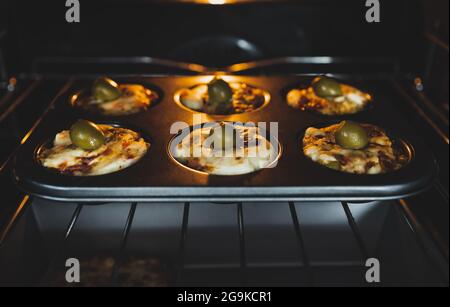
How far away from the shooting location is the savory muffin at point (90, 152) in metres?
1.99

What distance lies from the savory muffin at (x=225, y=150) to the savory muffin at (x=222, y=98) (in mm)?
292

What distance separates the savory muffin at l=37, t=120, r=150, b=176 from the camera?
Answer: 1.99 meters

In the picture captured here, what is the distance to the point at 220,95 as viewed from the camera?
2.45 metres

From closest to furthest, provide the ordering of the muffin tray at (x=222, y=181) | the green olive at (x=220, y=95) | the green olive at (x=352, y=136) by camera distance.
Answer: the muffin tray at (x=222, y=181), the green olive at (x=352, y=136), the green olive at (x=220, y=95)

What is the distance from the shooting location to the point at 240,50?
2.89 meters

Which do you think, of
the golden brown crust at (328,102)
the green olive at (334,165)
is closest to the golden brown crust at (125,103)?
the golden brown crust at (328,102)

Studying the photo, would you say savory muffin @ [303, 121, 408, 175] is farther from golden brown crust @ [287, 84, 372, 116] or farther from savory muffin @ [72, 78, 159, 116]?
savory muffin @ [72, 78, 159, 116]

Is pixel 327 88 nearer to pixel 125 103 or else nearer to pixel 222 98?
pixel 222 98

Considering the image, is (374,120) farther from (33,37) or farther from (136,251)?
(33,37)

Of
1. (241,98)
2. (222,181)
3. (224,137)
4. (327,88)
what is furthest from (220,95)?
(222,181)

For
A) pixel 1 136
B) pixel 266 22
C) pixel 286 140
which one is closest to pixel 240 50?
pixel 266 22

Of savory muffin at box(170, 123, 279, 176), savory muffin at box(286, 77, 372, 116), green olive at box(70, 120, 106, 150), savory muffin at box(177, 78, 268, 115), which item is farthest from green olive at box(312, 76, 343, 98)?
green olive at box(70, 120, 106, 150)

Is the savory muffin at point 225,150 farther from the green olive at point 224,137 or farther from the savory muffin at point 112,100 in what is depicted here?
the savory muffin at point 112,100
